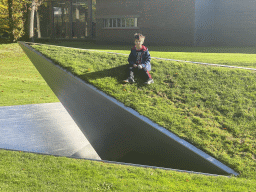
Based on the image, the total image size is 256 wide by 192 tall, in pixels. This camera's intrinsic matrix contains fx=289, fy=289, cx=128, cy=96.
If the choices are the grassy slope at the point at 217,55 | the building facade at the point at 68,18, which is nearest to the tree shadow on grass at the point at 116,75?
the grassy slope at the point at 217,55

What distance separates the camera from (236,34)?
968 inches

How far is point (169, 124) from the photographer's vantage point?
5484 mm

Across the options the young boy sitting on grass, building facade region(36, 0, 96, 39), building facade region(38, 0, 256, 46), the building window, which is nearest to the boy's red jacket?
the young boy sitting on grass

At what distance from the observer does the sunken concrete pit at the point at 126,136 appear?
15.7 feet

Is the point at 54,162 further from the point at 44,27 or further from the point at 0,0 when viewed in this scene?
the point at 44,27

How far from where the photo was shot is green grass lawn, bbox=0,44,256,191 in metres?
3.91

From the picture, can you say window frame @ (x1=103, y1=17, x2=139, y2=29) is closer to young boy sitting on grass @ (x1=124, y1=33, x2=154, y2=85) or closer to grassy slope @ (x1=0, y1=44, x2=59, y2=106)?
grassy slope @ (x1=0, y1=44, x2=59, y2=106)

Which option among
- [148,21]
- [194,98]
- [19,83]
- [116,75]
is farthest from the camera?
[148,21]

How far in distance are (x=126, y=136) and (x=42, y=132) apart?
9.66 ft

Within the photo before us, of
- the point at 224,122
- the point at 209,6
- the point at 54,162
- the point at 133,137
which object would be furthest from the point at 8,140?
the point at 209,6

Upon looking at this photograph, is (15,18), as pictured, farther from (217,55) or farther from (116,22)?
(217,55)

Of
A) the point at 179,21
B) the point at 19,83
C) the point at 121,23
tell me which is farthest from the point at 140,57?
the point at 121,23

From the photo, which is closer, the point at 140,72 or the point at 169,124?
the point at 169,124

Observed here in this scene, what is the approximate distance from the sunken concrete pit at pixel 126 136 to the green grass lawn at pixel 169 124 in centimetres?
22
